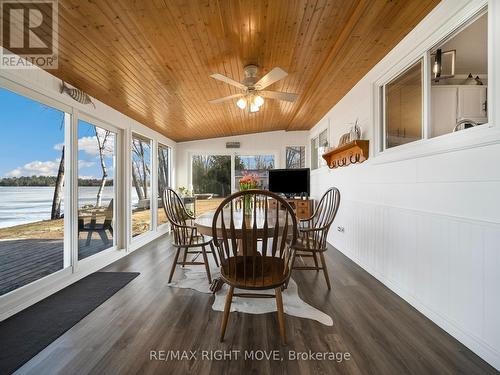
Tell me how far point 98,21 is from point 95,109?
1633 mm

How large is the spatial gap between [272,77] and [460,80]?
67.2 inches

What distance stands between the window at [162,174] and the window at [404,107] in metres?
4.43

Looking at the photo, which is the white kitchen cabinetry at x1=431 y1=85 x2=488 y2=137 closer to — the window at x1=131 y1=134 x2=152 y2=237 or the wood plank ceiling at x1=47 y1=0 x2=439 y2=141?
the wood plank ceiling at x1=47 y1=0 x2=439 y2=141

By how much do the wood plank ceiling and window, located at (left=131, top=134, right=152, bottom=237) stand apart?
961mm

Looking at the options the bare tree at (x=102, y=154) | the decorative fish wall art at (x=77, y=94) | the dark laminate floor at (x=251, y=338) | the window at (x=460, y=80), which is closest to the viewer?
the dark laminate floor at (x=251, y=338)

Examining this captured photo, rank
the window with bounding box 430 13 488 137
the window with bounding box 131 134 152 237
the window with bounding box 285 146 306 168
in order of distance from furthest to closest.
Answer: the window with bounding box 285 146 306 168
the window with bounding box 131 134 152 237
the window with bounding box 430 13 488 137

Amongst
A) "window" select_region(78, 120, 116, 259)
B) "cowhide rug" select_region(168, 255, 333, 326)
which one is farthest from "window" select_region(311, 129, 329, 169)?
"window" select_region(78, 120, 116, 259)

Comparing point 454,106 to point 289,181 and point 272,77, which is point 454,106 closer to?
point 272,77

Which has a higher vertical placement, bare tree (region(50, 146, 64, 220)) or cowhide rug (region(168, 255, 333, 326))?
bare tree (region(50, 146, 64, 220))

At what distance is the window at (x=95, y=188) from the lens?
3.01 metres

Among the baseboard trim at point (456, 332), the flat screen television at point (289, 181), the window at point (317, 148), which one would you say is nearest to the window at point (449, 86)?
the baseboard trim at point (456, 332)

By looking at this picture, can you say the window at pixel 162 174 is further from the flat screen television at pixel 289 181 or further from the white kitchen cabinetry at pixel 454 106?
the white kitchen cabinetry at pixel 454 106

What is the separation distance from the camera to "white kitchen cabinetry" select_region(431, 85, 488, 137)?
183 cm

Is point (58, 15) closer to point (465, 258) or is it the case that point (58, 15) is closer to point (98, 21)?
point (98, 21)
